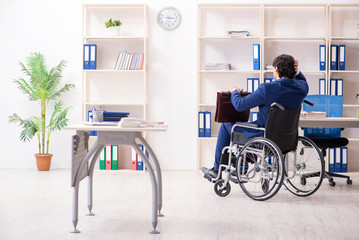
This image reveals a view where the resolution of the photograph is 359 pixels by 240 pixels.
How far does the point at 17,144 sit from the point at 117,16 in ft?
6.51

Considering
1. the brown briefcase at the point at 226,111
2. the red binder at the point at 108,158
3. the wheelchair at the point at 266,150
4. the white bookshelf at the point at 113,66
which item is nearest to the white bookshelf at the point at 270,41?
the white bookshelf at the point at 113,66

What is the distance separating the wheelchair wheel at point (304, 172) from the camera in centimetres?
415

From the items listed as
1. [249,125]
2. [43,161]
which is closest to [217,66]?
[249,125]

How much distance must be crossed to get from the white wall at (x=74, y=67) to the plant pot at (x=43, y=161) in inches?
9.3

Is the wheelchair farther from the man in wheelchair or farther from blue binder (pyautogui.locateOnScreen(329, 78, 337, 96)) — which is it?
blue binder (pyautogui.locateOnScreen(329, 78, 337, 96))

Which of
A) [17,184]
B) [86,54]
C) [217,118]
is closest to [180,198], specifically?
[217,118]

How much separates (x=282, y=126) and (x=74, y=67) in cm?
309

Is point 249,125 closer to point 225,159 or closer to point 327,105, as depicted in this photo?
point 225,159

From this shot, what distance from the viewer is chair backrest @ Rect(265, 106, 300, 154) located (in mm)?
3836

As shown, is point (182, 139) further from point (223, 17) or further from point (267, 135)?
point (267, 135)

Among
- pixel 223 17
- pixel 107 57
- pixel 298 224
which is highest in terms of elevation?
pixel 223 17

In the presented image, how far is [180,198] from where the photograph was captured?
13.7 feet

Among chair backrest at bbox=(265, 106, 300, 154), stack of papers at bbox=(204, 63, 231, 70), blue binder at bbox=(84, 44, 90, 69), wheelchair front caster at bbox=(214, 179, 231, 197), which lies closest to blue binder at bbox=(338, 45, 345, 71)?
stack of papers at bbox=(204, 63, 231, 70)

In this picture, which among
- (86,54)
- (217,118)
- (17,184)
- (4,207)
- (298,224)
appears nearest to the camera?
(298,224)
